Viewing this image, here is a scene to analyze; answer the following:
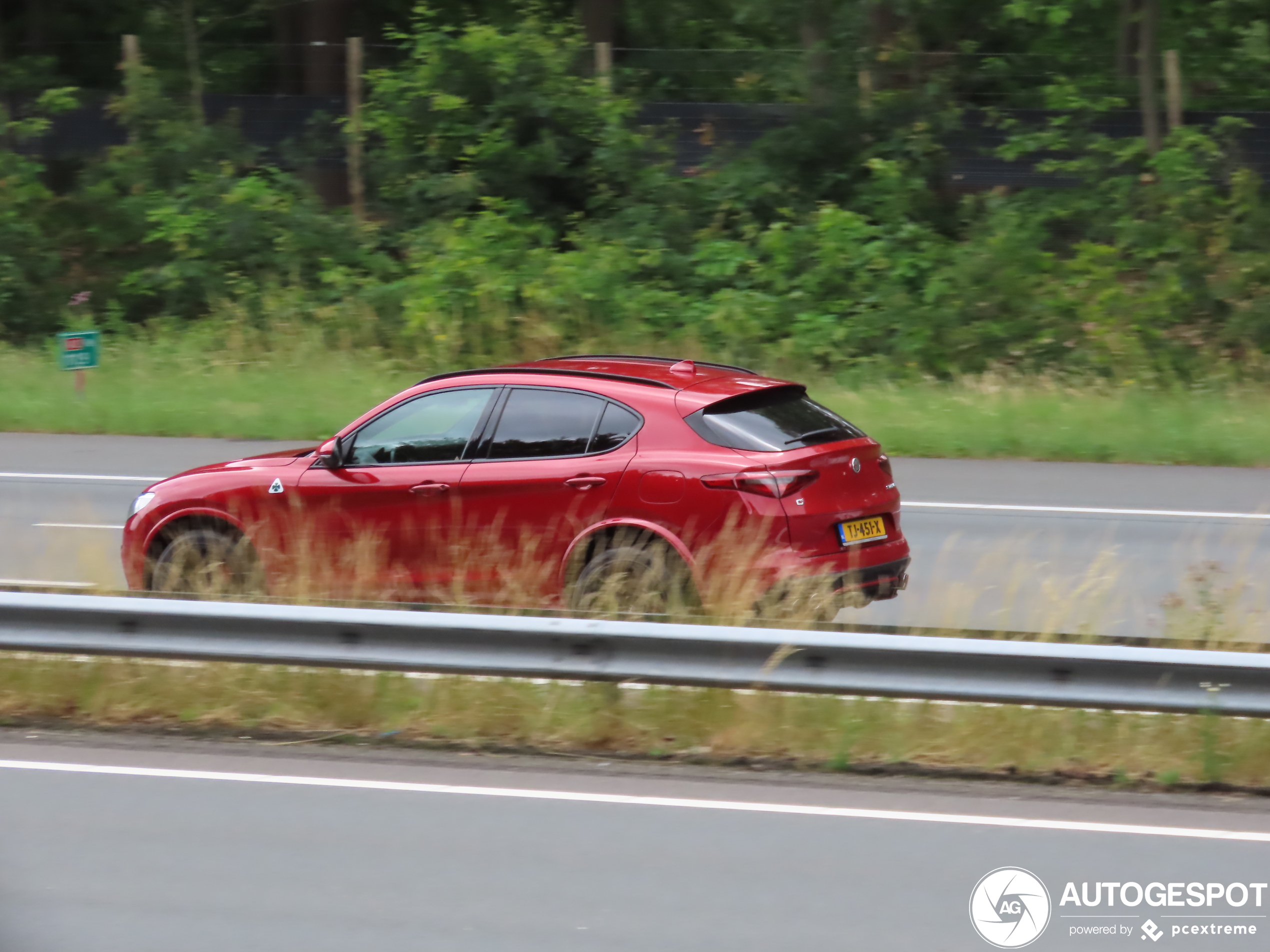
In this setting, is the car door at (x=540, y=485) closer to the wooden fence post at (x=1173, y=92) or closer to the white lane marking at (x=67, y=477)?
the white lane marking at (x=67, y=477)

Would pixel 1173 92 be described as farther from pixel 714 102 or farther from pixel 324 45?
pixel 324 45

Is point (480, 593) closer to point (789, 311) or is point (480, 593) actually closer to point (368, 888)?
point (368, 888)

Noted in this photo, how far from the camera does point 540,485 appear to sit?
812 centimetres

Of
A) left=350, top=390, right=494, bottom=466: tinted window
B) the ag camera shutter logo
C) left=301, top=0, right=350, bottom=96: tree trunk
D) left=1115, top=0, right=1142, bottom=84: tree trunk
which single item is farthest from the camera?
left=301, top=0, right=350, bottom=96: tree trunk

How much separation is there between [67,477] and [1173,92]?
17.1m

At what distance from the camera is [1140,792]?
6.11 metres

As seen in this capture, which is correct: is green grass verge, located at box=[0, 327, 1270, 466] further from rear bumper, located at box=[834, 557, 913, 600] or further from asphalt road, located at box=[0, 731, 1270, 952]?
asphalt road, located at box=[0, 731, 1270, 952]

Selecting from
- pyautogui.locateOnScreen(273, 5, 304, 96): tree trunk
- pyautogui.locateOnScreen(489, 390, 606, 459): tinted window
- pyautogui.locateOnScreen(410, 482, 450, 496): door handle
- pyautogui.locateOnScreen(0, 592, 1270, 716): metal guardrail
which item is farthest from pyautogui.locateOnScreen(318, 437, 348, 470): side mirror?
pyautogui.locateOnScreen(273, 5, 304, 96): tree trunk

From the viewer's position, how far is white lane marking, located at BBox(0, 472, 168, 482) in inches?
561

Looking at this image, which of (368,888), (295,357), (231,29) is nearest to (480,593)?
(368,888)

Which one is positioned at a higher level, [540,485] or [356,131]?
[356,131]

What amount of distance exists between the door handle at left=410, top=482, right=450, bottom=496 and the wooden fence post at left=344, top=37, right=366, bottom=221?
17.5 m

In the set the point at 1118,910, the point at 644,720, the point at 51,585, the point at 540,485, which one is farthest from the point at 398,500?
the point at 1118,910

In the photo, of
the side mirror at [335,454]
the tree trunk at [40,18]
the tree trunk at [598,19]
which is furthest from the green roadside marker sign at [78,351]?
the tree trunk at [40,18]
